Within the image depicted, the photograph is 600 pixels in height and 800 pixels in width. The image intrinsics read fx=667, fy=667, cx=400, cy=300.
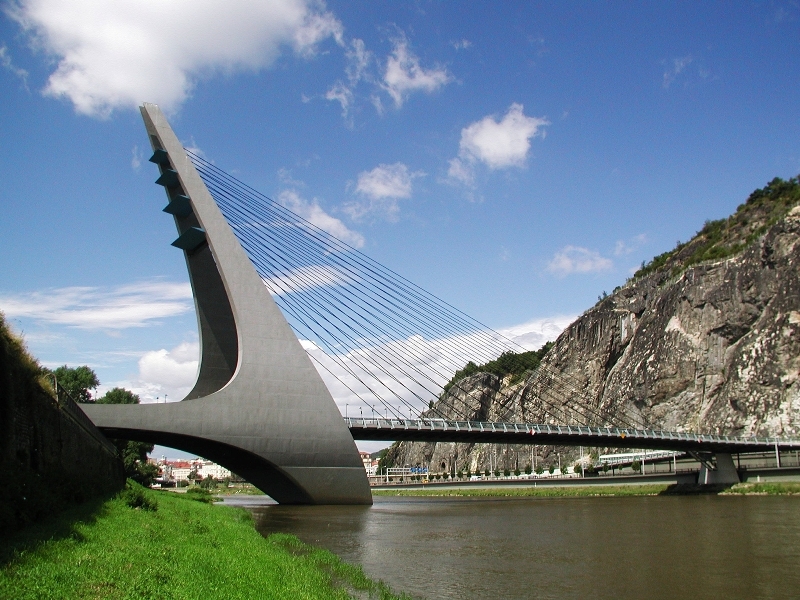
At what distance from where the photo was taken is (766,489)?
107ft

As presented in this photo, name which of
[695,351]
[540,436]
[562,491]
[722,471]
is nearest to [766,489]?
[722,471]

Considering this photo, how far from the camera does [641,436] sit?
34750mm

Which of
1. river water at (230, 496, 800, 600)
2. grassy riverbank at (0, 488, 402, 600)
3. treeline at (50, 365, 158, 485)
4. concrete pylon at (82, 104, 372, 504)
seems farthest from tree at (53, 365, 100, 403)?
grassy riverbank at (0, 488, 402, 600)

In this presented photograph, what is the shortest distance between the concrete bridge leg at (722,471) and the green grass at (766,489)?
123cm

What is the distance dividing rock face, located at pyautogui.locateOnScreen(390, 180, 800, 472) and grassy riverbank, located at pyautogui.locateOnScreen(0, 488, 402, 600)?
31363mm

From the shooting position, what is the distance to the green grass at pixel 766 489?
3119cm

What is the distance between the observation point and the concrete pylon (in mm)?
22906

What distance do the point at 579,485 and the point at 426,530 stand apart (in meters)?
30.3

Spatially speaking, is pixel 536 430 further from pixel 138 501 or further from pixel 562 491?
pixel 138 501

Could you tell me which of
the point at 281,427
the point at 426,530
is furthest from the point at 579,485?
the point at 426,530

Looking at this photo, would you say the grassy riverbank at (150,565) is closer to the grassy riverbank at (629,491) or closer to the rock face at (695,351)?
the grassy riverbank at (629,491)

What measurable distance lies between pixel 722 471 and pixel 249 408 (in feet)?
90.0

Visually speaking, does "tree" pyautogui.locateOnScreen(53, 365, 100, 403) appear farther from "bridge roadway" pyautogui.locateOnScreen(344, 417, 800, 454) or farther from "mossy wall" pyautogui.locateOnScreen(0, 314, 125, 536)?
"mossy wall" pyautogui.locateOnScreen(0, 314, 125, 536)

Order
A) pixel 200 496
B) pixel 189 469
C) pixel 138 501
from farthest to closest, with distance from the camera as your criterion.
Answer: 1. pixel 189 469
2. pixel 200 496
3. pixel 138 501
